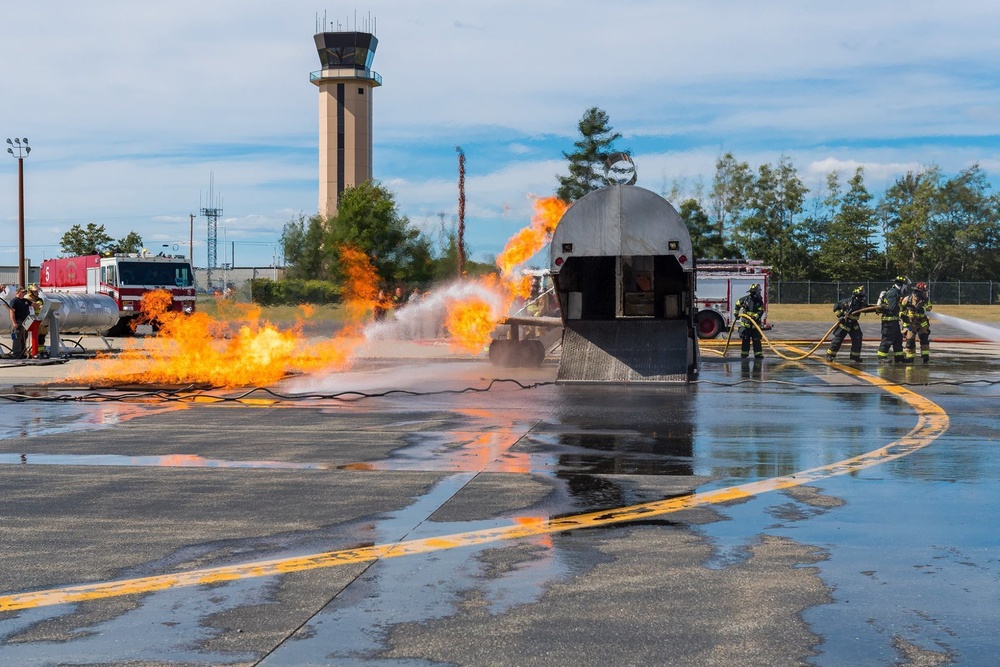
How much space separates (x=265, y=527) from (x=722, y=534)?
2.91 m

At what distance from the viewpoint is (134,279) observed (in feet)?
119

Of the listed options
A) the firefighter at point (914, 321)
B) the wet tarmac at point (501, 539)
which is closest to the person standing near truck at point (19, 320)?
the wet tarmac at point (501, 539)

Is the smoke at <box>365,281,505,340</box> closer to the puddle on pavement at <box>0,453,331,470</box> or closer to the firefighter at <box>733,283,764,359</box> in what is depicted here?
the firefighter at <box>733,283,764,359</box>

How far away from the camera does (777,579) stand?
554cm

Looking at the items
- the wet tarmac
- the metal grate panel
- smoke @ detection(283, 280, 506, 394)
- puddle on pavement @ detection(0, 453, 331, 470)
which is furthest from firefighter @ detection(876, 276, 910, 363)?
puddle on pavement @ detection(0, 453, 331, 470)

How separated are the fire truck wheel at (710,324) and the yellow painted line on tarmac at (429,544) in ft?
74.5

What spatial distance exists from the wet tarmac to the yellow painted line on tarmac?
26mm

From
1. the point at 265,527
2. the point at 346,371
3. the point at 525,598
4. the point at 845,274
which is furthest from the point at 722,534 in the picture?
the point at 845,274

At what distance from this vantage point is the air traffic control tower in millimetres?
92125

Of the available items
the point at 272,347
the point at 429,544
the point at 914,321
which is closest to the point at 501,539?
the point at 429,544

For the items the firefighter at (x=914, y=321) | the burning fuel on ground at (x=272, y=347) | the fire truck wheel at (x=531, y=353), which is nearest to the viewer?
the burning fuel on ground at (x=272, y=347)

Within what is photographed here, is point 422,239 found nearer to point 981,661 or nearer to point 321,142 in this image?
point 321,142

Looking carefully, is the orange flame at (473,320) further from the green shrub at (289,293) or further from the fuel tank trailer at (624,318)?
the green shrub at (289,293)

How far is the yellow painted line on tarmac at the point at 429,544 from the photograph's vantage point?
17.5 feet
